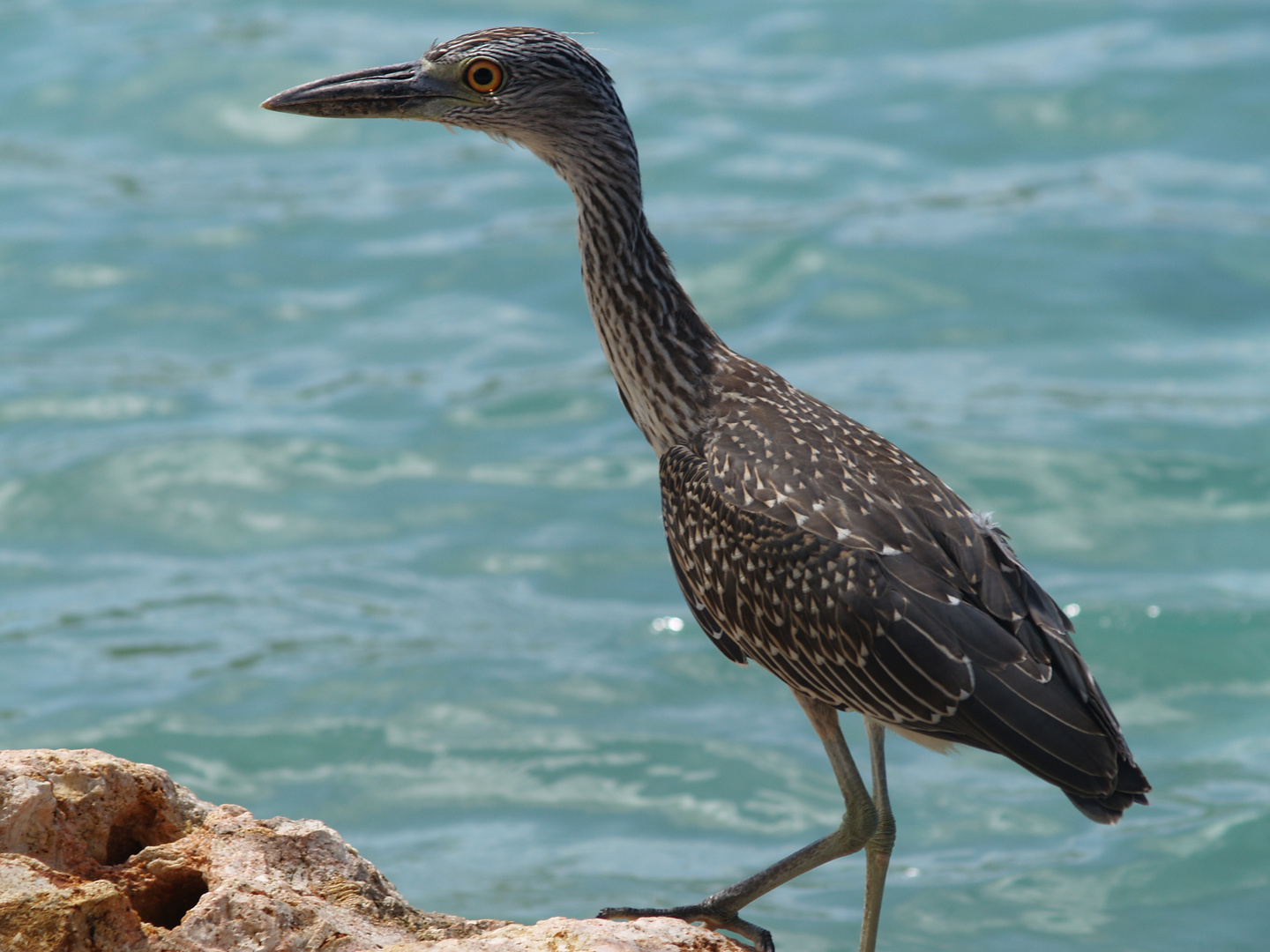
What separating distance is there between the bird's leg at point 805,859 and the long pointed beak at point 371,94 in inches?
110

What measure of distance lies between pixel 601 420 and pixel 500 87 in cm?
744

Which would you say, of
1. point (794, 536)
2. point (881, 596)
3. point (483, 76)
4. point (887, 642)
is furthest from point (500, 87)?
point (887, 642)

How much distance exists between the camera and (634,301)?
6246mm

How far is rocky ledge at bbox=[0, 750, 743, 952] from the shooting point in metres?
3.70

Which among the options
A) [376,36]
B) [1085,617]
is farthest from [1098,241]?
[376,36]

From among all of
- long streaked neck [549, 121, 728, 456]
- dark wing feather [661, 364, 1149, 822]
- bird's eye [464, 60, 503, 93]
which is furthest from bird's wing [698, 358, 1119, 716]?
bird's eye [464, 60, 503, 93]

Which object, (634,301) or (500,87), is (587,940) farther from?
(500,87)

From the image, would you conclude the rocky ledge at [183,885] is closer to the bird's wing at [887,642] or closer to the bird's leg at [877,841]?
the bird's wing at [887,642]

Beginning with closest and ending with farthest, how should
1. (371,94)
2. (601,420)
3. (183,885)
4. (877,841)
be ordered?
(183,885) → (877,841) → (371,94) → (601,420)

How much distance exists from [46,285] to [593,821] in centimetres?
963

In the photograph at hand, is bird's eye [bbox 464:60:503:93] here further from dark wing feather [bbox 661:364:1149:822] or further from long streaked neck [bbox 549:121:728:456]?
dark wing feather [bbox 661:364:1149:822]

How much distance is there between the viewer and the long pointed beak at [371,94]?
602 cm

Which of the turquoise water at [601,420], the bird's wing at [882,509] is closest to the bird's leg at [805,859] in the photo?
the bird's wing at [882,509]

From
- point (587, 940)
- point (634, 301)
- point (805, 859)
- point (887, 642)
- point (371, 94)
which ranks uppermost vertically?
point (371, 94)
